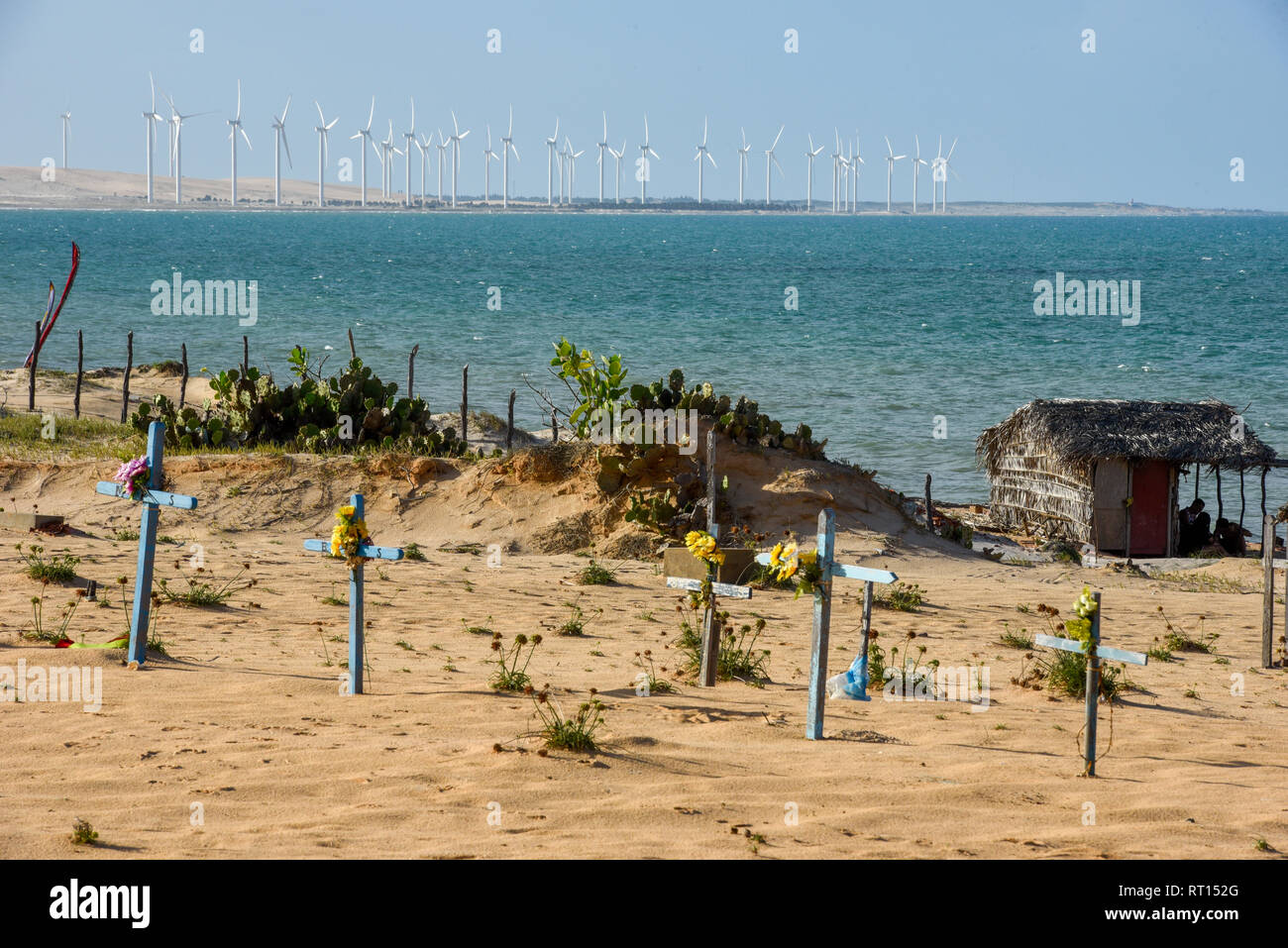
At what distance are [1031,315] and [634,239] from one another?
8879 cm

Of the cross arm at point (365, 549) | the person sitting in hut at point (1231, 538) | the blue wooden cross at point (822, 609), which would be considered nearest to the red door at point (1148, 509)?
the person sitting in hut at point (1231, 538)

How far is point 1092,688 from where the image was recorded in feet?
22.7

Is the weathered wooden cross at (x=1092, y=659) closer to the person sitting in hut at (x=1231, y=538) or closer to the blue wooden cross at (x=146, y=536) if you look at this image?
the blue wooden cross at (x=146, y=536)

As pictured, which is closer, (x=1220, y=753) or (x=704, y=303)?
(x=1220, y=753)

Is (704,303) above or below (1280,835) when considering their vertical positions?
above

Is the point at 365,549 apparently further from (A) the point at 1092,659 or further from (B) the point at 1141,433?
(B) the point at 1141,433

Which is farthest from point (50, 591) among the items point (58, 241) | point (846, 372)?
point (58, 241)

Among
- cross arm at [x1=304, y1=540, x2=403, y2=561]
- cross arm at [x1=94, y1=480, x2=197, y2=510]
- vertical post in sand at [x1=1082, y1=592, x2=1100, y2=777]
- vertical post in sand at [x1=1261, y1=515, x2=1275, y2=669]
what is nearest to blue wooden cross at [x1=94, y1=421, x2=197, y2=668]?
cross arm at [x1=94, y1=480, x2=197, y2=510]

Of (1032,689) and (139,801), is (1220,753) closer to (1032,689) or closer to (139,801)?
(1032,689)

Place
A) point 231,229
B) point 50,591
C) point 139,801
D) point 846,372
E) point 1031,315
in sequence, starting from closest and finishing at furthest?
point 139,801, point 50,591, point 846,372, point 1031,315, point 231,229

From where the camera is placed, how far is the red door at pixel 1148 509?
20.4 m

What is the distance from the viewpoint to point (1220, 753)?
775 cm

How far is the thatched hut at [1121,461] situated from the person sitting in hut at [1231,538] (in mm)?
777

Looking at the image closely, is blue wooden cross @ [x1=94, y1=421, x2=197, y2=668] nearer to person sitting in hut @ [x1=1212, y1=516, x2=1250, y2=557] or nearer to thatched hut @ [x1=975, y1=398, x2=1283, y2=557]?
thatched hut @ [x1=975, y1=398, x2=1283, y2=557]
